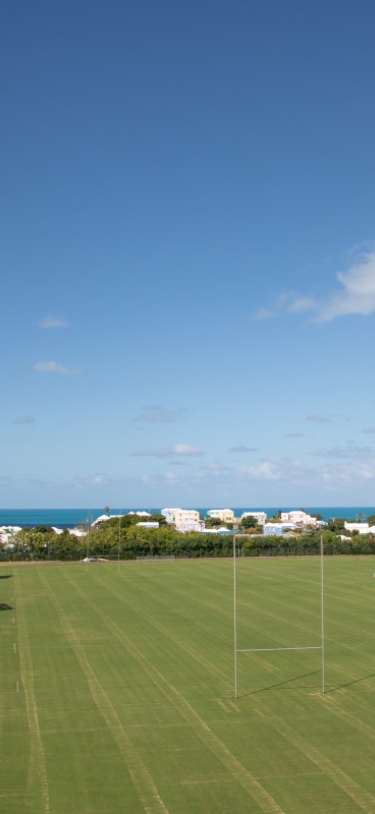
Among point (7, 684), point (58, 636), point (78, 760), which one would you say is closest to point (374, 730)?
point (78, 760)

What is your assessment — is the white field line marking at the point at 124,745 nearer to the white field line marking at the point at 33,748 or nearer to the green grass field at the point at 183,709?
the green grass field at the point at 183,709

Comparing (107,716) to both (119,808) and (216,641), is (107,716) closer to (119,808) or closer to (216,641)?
(119,808)

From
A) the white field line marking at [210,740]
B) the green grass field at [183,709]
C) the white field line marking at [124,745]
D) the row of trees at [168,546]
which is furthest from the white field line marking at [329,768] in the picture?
the row of trees at [168,546]

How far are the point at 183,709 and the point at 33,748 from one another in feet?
18.8

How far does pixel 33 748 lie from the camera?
77.3 ft

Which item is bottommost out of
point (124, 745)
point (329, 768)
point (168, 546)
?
point (329, 768)

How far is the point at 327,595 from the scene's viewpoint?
2242 inches

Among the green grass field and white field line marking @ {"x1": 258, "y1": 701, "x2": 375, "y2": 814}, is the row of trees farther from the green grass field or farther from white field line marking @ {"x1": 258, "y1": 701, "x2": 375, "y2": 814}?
white field line marking @ {"x1": 258, "y1": 701, "x2": 375, "y2": 814}

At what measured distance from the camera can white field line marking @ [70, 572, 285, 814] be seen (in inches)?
783

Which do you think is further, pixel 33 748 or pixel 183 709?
pixel 183 709

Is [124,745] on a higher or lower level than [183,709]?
lower

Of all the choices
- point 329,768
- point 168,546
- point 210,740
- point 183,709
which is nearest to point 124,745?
point 210,740

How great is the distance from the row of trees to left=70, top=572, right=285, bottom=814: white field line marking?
5240cm

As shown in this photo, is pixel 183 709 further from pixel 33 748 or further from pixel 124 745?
pixel 33 748
